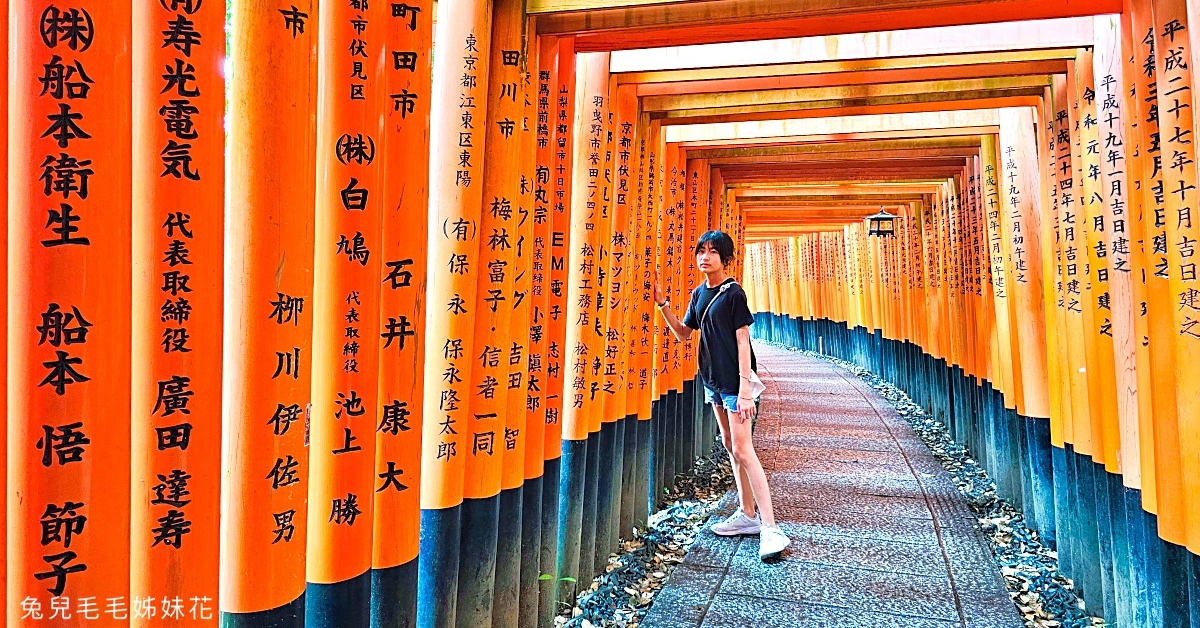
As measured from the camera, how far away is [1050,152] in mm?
4641

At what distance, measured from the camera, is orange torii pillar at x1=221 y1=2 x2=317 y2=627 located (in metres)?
1.78

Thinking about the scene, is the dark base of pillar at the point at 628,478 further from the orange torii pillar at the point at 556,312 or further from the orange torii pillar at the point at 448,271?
the orange torii pillar at the point at 448,271

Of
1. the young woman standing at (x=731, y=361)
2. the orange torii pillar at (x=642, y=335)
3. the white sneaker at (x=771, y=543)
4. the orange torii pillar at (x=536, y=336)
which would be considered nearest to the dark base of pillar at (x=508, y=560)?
the orange torii pillar at (x=536, y=336)

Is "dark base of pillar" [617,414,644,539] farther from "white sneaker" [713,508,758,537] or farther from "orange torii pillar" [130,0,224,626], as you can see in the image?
"orange torii pillar" [130,0,224,626]

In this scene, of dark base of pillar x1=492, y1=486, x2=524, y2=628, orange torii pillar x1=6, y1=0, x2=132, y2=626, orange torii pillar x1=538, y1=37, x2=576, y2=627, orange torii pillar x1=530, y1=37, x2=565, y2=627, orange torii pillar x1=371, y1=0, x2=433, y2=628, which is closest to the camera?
orange torii pillar x1=6, y1=0, x2=132, y2=626

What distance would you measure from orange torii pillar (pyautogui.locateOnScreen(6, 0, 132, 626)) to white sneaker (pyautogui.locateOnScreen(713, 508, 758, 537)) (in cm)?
440

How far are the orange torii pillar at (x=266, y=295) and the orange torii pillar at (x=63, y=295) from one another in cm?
39

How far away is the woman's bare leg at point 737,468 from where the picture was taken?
4.95 meters

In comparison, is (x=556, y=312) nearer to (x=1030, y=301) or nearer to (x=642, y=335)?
(x=642, y=335)

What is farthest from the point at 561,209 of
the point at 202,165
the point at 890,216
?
the point at 890,216

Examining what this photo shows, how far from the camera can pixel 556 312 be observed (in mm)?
3842

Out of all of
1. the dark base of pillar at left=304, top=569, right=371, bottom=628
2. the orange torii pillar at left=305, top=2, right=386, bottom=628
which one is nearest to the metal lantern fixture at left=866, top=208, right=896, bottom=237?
the orange torii pillar at left=305, top=2, right=386, bottom=628

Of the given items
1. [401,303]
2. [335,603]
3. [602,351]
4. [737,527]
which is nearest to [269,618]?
[335,603]

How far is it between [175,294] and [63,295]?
0.25 metres
